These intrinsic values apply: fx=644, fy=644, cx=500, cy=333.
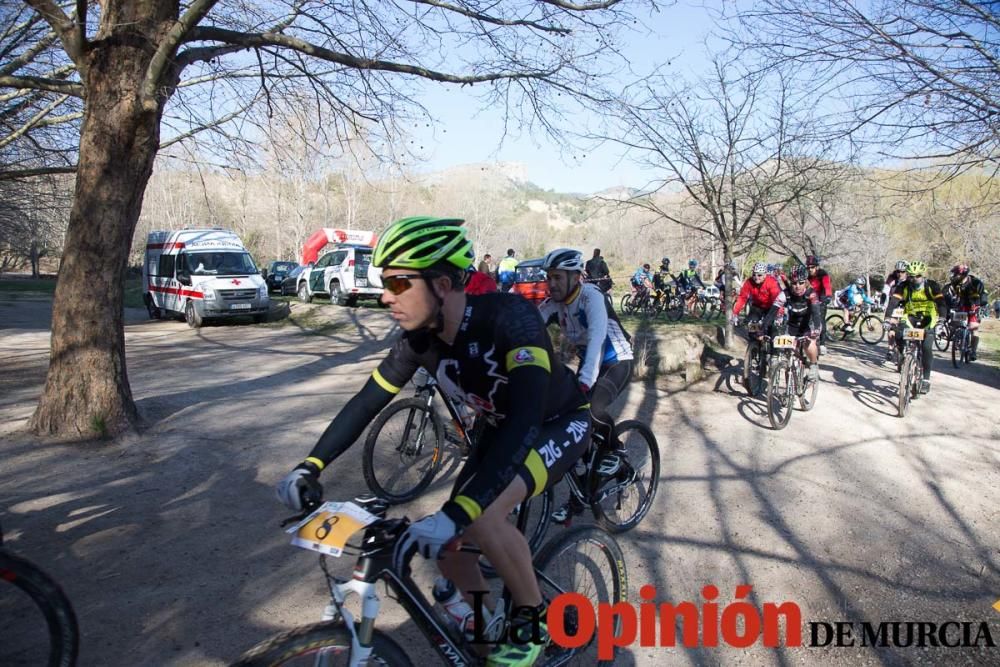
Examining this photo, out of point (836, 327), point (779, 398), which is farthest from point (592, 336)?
point (836, 327)

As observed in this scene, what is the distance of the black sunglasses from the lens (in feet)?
8.27

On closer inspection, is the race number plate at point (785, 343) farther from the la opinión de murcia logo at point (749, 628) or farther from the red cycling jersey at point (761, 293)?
the la opinión de murcia logo at point (749, 628)

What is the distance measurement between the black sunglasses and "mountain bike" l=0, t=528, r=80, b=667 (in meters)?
1.81

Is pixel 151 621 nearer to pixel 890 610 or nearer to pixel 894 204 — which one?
pixel 890 610

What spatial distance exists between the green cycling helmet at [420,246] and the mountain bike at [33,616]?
6.10ft

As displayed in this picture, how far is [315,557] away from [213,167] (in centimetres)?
756

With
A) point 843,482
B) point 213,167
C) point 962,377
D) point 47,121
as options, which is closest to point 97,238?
point 213,167

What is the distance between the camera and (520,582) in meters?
2.52

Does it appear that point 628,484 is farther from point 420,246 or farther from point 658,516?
point 420,246

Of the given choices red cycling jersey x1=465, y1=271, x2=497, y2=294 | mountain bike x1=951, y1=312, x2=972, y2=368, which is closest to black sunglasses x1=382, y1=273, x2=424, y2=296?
red cycling jersey x1=465, y1=271, x2=497, y2=294

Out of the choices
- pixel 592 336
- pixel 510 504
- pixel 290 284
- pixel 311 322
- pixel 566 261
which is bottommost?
pixel 311 322

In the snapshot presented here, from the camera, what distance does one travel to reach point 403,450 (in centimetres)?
559

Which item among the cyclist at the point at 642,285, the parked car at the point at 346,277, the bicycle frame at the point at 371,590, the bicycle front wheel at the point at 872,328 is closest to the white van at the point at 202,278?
the parked car at the point at 346,277

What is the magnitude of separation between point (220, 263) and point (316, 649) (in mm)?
18352
